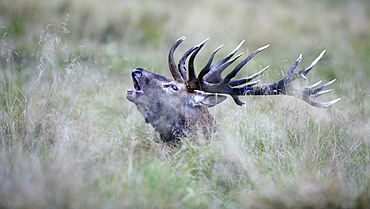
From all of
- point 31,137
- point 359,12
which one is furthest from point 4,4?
point 359,12

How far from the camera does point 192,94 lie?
17.9ft

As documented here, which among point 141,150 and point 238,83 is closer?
point 141,150

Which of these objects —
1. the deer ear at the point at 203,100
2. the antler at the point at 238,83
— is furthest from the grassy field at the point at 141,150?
the deer ear at the point at 203,100

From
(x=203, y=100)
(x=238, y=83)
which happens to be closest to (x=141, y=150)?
(x=203, y=100)

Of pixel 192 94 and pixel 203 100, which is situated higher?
pixel 192 94

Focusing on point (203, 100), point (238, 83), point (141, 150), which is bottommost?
point (141, 150)

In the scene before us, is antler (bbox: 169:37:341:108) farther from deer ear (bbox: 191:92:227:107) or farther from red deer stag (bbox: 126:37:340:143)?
deer ear (bbox: 191:92:227:107)

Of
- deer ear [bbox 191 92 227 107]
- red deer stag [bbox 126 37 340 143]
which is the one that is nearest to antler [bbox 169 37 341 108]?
red deer stag [bbox 126 37 340 143]

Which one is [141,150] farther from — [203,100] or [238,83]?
[238,83]

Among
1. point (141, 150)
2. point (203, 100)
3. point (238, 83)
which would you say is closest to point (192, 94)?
point (203, 100)

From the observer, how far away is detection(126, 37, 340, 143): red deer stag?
5270mm

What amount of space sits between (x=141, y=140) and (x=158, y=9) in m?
8.42

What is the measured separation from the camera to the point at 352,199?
11.8ft

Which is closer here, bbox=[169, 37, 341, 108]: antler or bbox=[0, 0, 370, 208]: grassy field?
bbox=[0, 0, 370, 208]: grassy field
